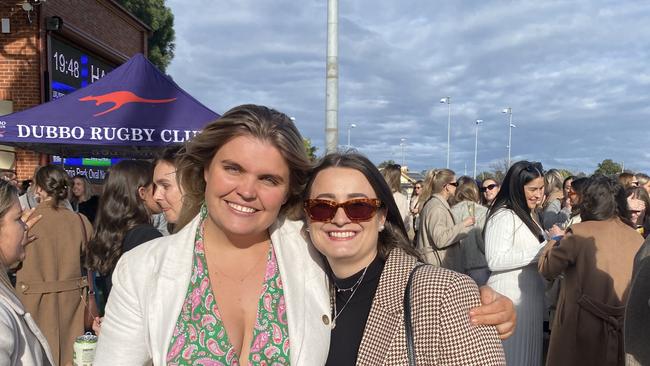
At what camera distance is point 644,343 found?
1.60m

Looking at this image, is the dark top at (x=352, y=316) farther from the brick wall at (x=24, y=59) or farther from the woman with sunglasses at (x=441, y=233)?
the brick wall at (x=24, y=59)

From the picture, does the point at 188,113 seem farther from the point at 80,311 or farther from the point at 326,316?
the point at 326,316

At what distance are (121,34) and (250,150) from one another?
15025 mm

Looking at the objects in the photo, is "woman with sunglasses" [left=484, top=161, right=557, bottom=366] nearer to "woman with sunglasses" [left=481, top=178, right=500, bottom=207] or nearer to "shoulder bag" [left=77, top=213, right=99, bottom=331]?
"shoulder bag" [left=77, top=213, right=99, bottom=331]

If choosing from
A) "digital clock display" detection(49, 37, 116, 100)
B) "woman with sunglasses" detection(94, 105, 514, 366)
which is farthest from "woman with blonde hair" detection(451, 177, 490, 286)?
"digital clock display" detection(49, 37, 116, 100)

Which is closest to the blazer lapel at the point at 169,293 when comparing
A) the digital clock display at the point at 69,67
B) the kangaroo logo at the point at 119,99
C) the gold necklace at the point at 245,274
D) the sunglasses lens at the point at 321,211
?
the gold necklace at the point at 245,274

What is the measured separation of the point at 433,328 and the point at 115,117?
596 cm

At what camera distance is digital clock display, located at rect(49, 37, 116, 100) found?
472 inches

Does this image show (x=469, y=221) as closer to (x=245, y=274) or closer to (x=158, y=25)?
(x=245, y=274)

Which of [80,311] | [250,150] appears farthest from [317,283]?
[80,311]

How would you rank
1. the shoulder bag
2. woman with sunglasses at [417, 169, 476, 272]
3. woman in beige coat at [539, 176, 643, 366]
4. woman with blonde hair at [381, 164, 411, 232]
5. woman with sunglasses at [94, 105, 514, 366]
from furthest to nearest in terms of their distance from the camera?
woman with blonde hair at [381, 164, 411, 232] → woman with sunglasses at [417, 169, 476, 272] → the shoulder bag → woman in beige coat at [539, 176, 643, 366] → woman with sunglasses at [94, 105, 514, 366]

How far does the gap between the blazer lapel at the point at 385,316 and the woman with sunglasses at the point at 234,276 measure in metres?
0.16

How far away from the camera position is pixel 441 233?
21.5 feet

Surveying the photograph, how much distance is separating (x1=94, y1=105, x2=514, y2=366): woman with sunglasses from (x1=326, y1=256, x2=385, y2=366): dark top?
8cm
